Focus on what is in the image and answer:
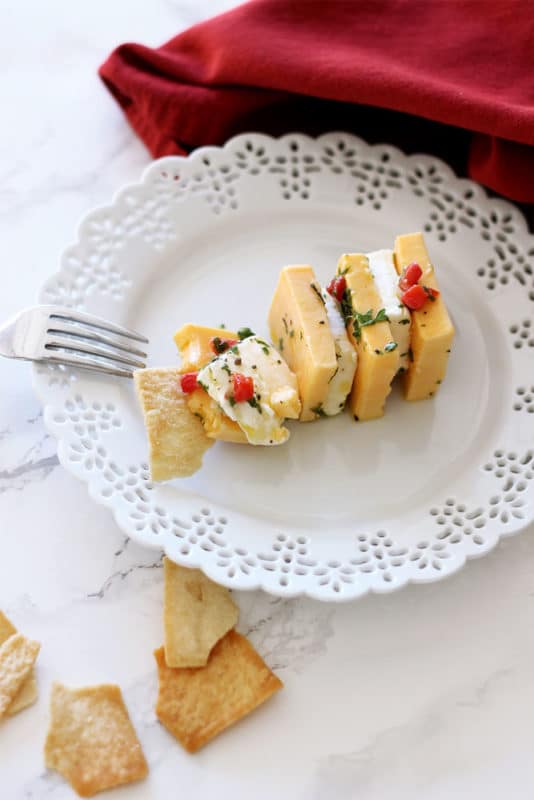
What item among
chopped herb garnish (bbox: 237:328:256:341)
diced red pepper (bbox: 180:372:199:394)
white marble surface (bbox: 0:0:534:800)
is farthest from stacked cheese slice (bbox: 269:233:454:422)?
white marble surface (bbox: 0:0:534:800)

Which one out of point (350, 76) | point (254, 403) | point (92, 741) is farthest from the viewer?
point (350, 76)

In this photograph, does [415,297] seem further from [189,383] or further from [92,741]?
[92,741]

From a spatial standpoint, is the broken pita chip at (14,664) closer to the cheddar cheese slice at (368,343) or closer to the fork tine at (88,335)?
the fork tine at (88,335)

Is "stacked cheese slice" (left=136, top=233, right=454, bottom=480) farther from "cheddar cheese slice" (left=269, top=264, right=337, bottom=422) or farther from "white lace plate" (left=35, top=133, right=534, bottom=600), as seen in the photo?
"white lace plate" (left=35, top=133, right=534, bottom=600)

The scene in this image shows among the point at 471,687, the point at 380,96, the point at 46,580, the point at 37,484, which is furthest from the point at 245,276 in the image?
the point at 471,687

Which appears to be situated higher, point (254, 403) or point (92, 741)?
point (254, 403)

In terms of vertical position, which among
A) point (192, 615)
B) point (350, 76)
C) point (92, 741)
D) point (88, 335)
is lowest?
point (92, 741)

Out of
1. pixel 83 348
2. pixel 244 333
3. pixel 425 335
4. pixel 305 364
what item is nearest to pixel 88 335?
pixel 83 348
